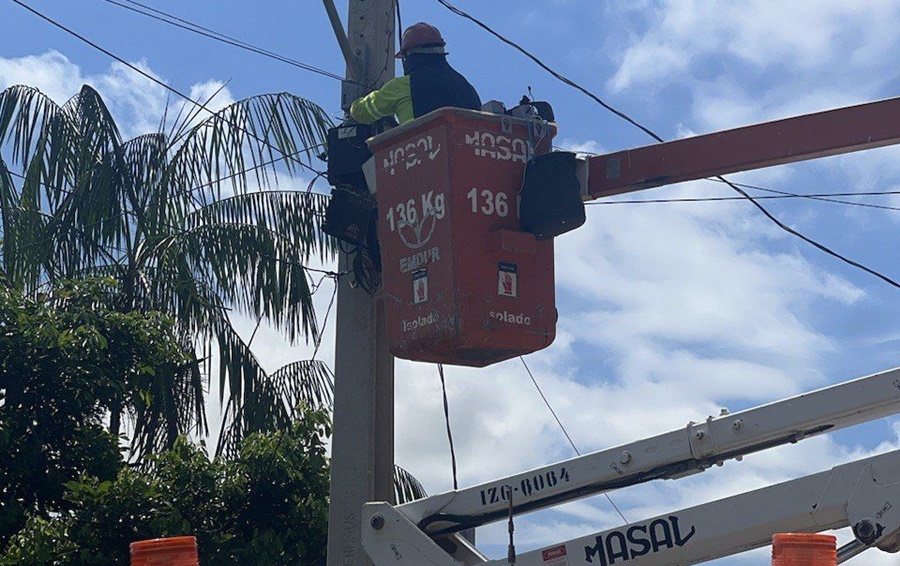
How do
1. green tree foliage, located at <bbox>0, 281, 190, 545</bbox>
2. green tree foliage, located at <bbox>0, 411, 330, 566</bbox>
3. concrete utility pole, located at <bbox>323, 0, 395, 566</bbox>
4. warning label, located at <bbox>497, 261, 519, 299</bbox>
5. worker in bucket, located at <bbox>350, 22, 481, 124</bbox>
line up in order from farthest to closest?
green tree foliage, located at <bbox>0, 281, 190, 545</bbox>, green tree foliage, located at <bbox>0, 411, 330, 566</bbox>, concrete utility pole, located at <bbox>323, 0, 395, 566</bbox>, worker in bucket, located at <bbox>350, 22, 481, 124</bbox>, warning label, located at <bbox>497, 261, 519, 299</bbox>

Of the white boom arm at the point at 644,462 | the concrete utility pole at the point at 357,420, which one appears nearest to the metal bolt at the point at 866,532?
the white boom arm at the point at 644,462

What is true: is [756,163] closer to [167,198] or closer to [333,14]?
[333,14]

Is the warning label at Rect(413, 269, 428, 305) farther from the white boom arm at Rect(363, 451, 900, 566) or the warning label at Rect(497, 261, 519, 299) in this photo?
the white boom arm at Rect(363, 451, 900, 566)

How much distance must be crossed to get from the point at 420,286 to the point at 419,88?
1.47 metres

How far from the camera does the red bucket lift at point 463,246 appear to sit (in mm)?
6965

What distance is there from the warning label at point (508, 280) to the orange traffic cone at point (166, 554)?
3.27 meters

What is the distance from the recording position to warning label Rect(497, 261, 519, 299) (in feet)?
23.1

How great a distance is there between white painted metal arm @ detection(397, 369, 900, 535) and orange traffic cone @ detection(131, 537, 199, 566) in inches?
123

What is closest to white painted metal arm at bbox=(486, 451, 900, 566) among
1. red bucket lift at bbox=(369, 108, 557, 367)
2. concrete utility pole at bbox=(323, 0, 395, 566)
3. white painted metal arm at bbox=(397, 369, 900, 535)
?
white painted metal arm at bbox=(397, 369, 900, 535)

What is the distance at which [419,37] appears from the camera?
8406 mm

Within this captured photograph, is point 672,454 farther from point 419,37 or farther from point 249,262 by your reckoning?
point 249,262

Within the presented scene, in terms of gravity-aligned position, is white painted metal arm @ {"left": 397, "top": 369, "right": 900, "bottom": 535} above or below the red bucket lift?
below

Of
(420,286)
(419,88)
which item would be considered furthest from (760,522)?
(419,88)

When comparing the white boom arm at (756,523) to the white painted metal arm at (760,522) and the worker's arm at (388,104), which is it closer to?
the white painted metal arm at (760,522)
